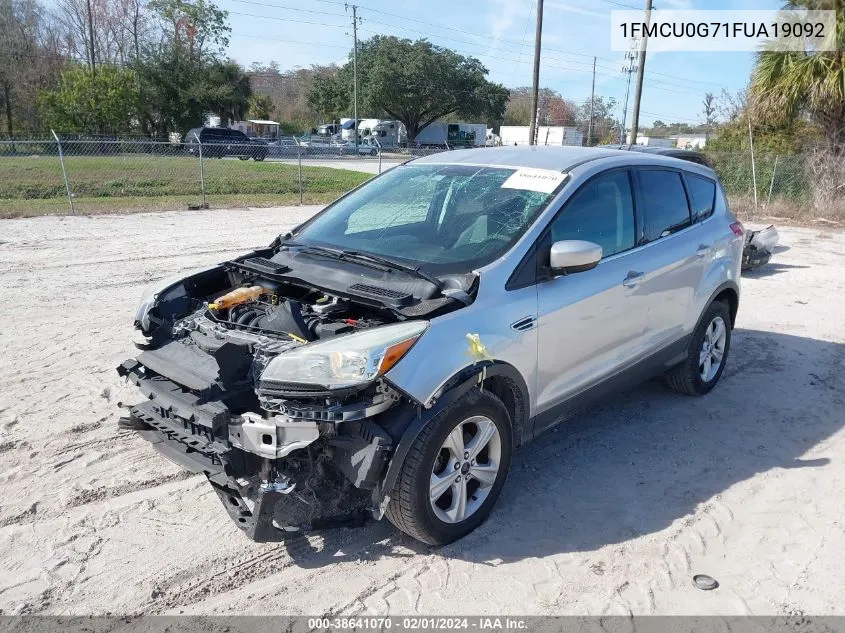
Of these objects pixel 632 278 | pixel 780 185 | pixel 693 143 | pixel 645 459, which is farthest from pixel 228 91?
pixel 645 459

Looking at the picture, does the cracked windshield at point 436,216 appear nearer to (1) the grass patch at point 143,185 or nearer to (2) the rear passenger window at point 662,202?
A: (2) the rear passenger window at point 662,202

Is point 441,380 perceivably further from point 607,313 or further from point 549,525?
point 607,313

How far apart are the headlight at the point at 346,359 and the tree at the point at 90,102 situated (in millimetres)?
41328

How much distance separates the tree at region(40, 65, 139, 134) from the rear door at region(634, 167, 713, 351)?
4075cm

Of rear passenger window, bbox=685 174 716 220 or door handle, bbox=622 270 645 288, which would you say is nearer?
door handle, bbox=622 270 645 288

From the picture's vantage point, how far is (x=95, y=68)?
42125 mm

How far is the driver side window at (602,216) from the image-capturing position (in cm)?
382

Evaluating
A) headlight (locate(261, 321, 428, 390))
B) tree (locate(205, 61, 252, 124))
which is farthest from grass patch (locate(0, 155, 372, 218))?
tree (locate(205, 61, 252, 124))

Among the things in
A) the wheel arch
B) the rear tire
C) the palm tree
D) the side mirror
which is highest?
the palm tree

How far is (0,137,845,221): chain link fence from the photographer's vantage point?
16281 mm

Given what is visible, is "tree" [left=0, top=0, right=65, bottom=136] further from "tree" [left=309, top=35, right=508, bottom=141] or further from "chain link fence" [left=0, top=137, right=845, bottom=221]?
"tree" [left=309, top=35, right=508, bottom=141]

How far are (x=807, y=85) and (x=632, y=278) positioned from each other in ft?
51.0

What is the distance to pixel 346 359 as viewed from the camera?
286 cm

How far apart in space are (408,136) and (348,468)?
2628 inches
